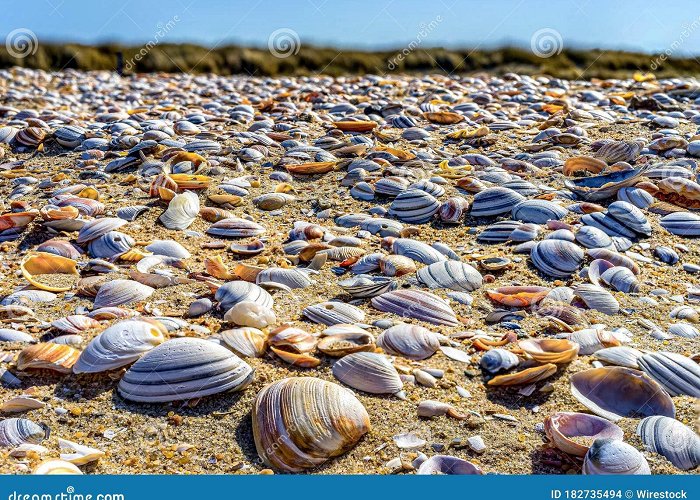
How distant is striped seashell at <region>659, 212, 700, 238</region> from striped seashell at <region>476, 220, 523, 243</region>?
0.96 m

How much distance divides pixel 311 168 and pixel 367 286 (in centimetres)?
214

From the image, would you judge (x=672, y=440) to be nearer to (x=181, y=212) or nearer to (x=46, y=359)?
(x=46, y=359)

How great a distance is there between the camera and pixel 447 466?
226 cm

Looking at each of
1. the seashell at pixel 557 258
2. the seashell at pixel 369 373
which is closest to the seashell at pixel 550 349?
the seashell at pixel 369 373

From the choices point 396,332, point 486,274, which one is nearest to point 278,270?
point 396,332

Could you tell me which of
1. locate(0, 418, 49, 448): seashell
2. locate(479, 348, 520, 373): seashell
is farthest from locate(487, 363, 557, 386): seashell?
locate(0, 418, 49, 448): seashell

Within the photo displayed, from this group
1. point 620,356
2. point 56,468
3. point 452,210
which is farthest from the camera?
point 452,210

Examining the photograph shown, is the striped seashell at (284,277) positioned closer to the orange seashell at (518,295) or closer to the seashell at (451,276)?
the seashell at (451,276)

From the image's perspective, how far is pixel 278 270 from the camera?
356 centimetres

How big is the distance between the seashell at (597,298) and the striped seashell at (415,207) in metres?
1.30

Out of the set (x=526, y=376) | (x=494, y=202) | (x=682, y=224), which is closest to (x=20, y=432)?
(x=526, y=376)

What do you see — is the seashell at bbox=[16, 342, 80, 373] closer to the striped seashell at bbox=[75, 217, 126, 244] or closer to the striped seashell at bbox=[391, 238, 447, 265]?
the striped seashell at bbox=[75, 217, 126, 244]

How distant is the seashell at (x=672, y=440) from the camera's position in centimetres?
228

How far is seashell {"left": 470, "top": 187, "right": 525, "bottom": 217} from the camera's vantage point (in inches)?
175
